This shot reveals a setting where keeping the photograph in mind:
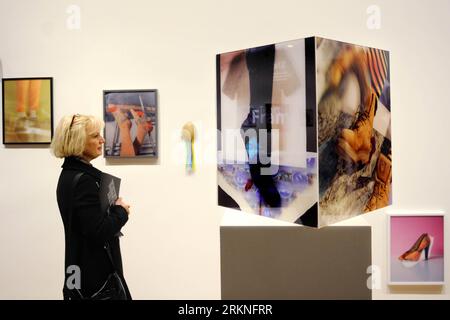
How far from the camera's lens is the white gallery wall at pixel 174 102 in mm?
2201

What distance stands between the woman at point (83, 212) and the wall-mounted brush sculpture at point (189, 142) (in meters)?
0.77

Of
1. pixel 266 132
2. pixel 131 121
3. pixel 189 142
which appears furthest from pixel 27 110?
pixel 266 132

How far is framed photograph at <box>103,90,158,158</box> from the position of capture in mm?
2287

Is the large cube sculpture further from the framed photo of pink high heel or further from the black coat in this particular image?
the framed photo of pink high heel

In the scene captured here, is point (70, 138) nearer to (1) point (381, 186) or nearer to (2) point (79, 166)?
(2) point (79, 166)

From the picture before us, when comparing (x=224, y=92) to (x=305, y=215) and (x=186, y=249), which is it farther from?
(x=186, y=249)

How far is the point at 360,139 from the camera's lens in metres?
1.18

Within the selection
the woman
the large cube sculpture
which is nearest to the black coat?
the woman

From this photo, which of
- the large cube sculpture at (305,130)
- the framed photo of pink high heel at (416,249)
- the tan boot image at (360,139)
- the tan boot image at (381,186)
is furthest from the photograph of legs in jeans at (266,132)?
the framed photo of pink high heel at (416,249)

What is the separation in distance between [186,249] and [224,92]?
1.32 m

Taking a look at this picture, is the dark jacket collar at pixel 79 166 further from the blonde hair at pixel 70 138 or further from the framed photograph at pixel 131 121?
the framed photograph at pixel 131 121

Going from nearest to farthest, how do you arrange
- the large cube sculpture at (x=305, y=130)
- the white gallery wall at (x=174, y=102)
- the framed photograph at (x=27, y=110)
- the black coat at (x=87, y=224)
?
the large cube sculpture at (x=305, y=130), the black coat at (x=87, y=224), the white gallery wall at (x=174, y=102), the framed photograph at (x=27, y=110)

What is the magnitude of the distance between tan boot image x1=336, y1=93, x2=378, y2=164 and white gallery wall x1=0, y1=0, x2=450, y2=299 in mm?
1132

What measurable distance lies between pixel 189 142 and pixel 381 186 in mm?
1241
